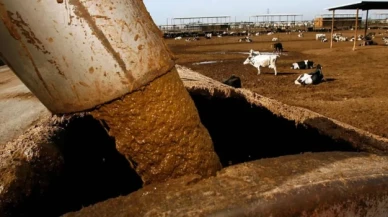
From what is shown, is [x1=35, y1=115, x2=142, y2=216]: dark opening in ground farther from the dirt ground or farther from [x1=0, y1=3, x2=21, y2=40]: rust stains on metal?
the dirt ground

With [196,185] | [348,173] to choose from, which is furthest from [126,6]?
[348,173]

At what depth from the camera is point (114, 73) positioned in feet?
4.39

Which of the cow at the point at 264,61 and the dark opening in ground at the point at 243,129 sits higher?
the dark opening in ground at the point at 243,129

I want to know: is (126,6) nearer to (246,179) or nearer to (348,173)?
(246,179)

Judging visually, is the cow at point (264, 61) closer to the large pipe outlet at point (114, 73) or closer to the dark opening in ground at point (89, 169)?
the dark opening in ground at point (89, 169)

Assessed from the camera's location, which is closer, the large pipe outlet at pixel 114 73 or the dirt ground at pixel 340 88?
the large pipe outlet at pixel 114 73

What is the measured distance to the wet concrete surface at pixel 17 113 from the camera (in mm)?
2377

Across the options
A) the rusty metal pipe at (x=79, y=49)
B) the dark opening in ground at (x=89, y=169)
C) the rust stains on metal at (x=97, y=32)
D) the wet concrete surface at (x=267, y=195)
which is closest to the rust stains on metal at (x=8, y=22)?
the rusty metal pipe at (x=79, y=49)

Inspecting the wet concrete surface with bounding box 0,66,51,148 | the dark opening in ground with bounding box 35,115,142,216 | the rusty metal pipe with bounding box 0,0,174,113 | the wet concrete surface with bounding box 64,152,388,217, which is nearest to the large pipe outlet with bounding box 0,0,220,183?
the rusty metal pipe with bounding box 0,0,174,113

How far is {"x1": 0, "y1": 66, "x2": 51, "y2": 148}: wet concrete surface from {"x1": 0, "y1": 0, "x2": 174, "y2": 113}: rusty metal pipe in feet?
3.24

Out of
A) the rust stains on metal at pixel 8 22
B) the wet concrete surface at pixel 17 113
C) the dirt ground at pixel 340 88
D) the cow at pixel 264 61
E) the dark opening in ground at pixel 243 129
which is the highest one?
the rust stains on metal at pixel 8 22

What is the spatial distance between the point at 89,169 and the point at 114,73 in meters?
1.29

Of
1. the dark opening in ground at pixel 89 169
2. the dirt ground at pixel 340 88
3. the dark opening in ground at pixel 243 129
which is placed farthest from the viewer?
the dirt ground at pixel 340 88

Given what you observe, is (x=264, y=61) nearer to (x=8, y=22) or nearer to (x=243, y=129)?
(x=243, y=129)
